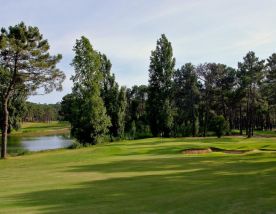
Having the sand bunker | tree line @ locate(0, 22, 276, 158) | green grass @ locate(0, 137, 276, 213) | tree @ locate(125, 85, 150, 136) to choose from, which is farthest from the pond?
green grass @ locate(0, 137, 276, 213)

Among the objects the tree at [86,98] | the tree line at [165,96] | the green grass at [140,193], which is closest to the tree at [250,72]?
the tree line at [165,96]

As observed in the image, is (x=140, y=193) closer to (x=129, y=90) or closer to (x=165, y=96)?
(x=165, y=96)

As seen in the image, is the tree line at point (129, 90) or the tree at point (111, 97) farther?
the tree at point (111, 97)

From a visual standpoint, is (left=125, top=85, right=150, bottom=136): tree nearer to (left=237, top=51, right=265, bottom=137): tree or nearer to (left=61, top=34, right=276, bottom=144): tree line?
(left=61, top=34, right=276, bottom=144): tree line

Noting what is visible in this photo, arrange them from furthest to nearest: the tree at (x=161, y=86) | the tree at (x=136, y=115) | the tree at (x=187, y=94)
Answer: the tree at (x=187, y=94), the tree at (x=136, y=115), the tree at (x=161, y=86)

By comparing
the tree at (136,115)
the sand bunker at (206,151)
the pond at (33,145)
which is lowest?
the pond at (33,145)

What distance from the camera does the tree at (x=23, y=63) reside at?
36406 millimetres

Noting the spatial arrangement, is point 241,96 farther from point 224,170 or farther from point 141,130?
point 224,170

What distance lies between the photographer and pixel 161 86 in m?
70.7

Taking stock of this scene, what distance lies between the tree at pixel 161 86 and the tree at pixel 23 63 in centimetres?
3130

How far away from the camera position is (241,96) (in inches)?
3378

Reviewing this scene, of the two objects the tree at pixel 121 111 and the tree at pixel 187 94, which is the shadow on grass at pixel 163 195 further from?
the tree at pixel 187 94

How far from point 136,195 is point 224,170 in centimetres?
865

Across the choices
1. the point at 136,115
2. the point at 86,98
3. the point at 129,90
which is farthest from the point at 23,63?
the point at 129,90
